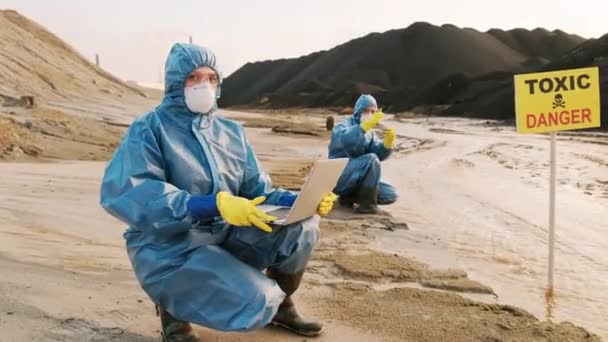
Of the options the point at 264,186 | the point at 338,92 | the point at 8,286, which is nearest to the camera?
the point at 264,186

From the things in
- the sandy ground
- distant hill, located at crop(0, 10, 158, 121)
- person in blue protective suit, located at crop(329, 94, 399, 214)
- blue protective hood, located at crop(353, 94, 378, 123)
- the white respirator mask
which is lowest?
the sandy ground

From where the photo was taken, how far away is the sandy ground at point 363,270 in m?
3.74

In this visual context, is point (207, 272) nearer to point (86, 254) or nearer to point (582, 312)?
point (86, 254)

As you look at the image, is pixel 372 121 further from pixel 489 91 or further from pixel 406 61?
pixel 406 61

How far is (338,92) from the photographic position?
57.6 metres

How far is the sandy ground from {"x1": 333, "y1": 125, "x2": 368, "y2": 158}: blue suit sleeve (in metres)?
0.71

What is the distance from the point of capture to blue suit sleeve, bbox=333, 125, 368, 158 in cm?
753

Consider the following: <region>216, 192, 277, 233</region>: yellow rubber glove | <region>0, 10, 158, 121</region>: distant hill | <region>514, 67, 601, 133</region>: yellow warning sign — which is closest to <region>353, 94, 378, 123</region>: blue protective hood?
<region>514, 67, 601, 133</region>: yellow warning sign

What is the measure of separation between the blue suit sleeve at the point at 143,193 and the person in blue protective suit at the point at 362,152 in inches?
184

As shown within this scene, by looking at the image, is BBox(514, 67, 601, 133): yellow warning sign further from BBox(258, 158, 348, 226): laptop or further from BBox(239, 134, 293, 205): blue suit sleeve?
BBox(239, 134, 293, 205): blue suit sleeve

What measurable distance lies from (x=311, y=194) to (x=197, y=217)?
1.73ft

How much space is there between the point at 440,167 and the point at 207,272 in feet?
38.3

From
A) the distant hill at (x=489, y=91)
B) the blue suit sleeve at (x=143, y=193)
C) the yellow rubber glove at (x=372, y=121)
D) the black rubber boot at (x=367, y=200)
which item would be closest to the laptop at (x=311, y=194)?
the blue suit sleeve at (x=143, y=193)

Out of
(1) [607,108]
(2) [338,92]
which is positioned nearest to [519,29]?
(2) [338,92]
